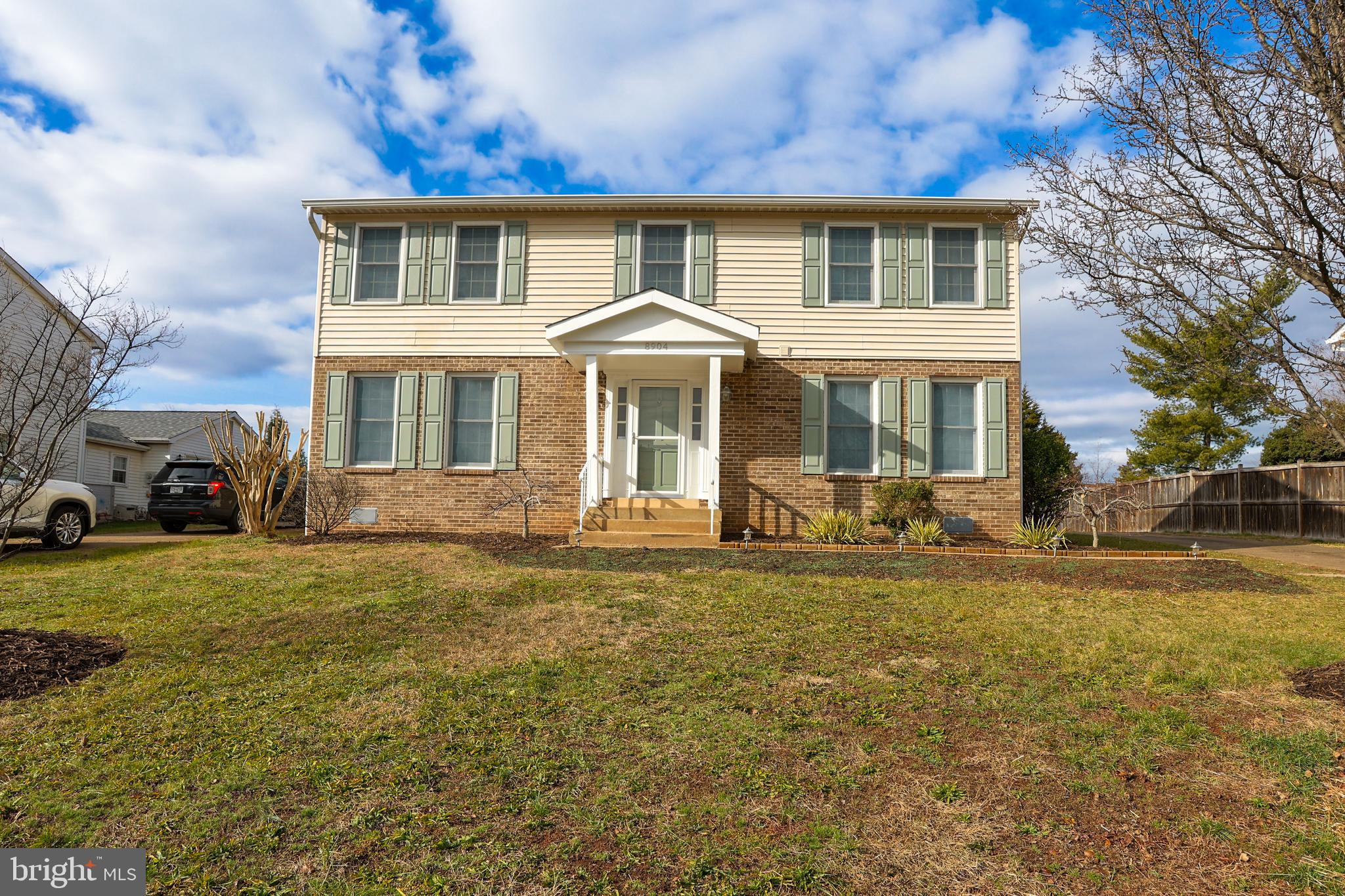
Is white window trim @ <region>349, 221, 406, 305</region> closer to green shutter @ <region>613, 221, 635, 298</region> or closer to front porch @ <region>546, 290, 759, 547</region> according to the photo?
front porch @ <region>546, 290, 759, 547</region>

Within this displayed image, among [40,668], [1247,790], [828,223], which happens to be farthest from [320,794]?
[828,223]

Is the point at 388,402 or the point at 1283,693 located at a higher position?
the point at 388,402

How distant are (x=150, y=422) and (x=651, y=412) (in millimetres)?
21615

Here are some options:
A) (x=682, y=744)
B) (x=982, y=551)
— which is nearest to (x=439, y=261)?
(x=982, y=551)

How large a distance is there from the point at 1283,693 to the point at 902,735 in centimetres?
269

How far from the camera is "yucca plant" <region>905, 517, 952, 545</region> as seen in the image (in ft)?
37.3

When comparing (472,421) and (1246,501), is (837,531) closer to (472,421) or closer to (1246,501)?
(472,421)

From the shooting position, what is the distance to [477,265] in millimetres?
13586

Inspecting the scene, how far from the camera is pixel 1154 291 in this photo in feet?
17.5

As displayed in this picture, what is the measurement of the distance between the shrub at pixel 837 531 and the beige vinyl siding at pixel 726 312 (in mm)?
2874

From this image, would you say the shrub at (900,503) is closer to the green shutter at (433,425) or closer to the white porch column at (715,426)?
the white porch column at (715,426)

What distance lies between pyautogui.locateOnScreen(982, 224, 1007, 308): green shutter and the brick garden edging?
4159 millimetres

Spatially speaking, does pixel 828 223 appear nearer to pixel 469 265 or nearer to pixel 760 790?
pixel 469 265

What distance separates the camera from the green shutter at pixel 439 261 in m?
13.6
